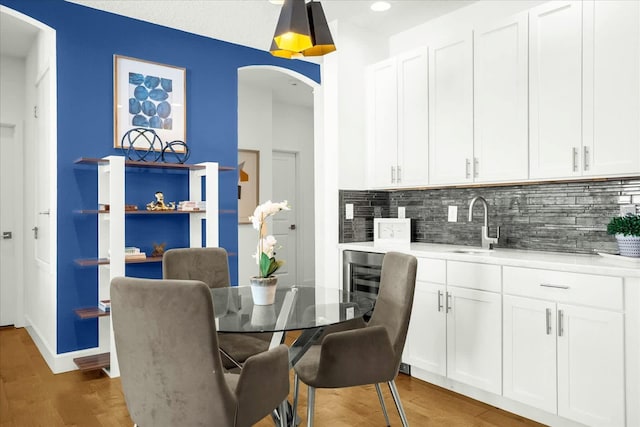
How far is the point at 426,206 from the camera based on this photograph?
4.14 m

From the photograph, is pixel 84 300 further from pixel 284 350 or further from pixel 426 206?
pixel 426 206

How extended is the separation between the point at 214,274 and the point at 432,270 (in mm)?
1441

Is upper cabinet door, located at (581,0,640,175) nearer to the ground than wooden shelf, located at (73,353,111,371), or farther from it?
farther from it

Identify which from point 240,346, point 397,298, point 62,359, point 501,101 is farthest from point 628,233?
point 62,359

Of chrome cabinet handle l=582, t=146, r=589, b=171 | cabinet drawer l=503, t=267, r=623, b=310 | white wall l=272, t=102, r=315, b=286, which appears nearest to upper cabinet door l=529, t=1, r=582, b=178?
chrome cabinet handle l=582, t=146, r=589, b=171

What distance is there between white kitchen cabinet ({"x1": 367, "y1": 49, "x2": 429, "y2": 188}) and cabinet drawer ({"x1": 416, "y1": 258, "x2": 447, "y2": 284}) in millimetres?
750

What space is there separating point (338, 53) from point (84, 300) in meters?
2.88

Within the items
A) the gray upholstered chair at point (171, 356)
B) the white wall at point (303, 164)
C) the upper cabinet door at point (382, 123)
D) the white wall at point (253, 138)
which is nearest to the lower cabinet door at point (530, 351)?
the upper cabinet door at point (382, 123)

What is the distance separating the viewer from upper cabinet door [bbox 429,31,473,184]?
3439 mm

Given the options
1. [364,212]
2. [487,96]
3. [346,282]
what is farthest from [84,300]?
[487,96]

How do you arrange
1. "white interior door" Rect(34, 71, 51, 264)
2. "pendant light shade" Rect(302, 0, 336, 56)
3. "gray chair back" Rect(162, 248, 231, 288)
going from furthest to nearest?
"white interior door" Rect(34, 71, 51, 264) → "gray chair back" Rect(162, 248, 231, 288) → "pendant light shade" Rect(302, 0, 336, 56)

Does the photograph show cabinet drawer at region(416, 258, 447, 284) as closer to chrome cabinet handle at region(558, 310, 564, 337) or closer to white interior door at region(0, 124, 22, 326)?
chrome cabinet handle at region(558, 310, 564, 337)

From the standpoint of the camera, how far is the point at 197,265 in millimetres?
3051

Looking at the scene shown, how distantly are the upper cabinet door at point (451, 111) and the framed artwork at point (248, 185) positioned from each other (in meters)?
3.06
